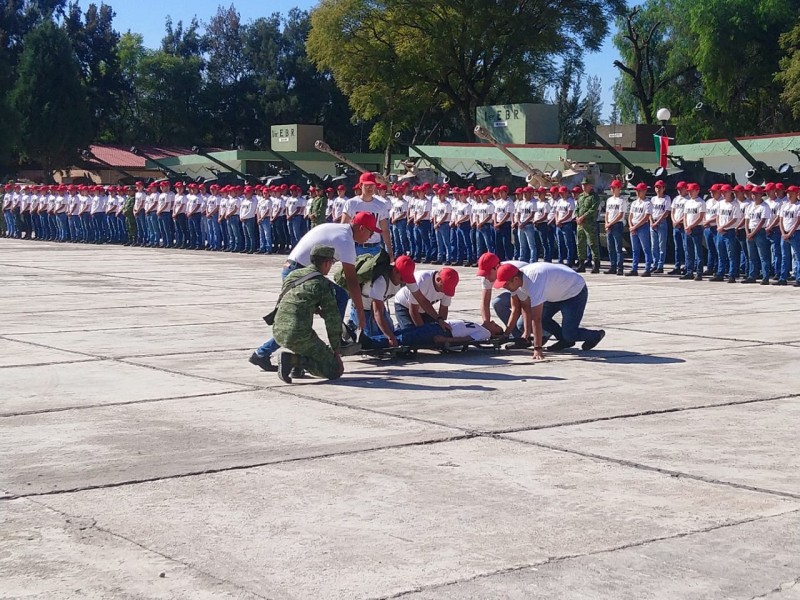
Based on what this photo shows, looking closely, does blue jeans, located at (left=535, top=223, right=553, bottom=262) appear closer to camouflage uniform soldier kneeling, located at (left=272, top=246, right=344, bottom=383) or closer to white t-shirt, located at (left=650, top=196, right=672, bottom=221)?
white t-shirt, located at (left=650, top=196, right=672, bottom=221)

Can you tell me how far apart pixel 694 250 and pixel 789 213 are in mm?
2321

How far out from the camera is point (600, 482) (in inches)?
259

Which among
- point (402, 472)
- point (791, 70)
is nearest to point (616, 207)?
point (402, 472)

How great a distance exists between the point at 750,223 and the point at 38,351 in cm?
1324

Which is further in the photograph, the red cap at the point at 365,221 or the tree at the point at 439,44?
the tree at the point at 439,44

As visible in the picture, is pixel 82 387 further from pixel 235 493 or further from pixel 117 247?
pixel 117 247

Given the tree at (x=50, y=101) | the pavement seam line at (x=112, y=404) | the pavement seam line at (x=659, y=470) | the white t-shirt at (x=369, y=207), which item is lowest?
the pavement seam line at (x=659, y=470)

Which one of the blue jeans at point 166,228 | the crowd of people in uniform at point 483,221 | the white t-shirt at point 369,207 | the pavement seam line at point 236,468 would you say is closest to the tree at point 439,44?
the crowd of people in uniform at point 483,221

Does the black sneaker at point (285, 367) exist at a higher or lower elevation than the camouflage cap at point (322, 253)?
lower

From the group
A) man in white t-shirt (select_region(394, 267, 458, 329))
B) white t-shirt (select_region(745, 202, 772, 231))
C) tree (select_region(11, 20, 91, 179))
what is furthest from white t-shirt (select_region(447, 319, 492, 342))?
tree (select_region(11, 20, 91, 179))

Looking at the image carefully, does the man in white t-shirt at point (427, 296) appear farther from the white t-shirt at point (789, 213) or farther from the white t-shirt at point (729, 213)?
the white t-shirt at point (729, 213)

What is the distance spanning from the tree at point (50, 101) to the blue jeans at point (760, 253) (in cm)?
4863

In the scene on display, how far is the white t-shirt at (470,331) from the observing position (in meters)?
11.5

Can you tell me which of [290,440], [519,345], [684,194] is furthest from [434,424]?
[684,194]
